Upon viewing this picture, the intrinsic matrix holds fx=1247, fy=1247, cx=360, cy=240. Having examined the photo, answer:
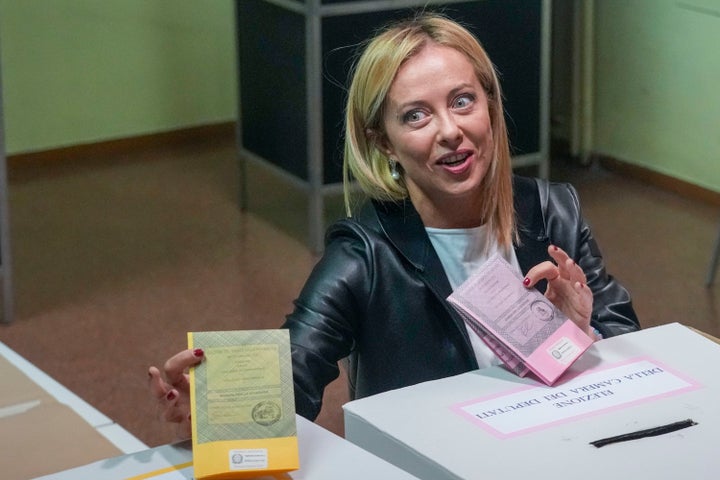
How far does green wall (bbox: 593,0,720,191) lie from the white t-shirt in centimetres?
281

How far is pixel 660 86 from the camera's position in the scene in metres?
4.55

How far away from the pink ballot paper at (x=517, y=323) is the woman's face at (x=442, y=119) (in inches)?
13.5

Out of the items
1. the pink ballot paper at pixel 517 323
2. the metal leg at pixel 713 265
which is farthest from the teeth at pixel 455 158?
the metal leg at pixel 713 265

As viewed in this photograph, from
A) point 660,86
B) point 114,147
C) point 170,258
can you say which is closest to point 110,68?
point 114,147

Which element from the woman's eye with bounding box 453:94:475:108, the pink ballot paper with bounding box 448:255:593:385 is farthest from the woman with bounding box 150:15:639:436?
the pink ballot paper with bounding box 448:255:593:385

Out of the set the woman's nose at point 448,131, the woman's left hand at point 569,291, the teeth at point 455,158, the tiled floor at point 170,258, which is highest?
the woman's nose at point 448,131

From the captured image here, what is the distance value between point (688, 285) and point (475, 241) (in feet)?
7.10

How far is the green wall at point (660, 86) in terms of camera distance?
171 inches

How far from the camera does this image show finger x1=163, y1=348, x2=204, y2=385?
3.76ft

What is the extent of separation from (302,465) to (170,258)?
2930 mm

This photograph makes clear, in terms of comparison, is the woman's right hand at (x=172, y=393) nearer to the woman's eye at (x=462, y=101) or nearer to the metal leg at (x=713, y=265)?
the woman's eye at (x=462, y=101)

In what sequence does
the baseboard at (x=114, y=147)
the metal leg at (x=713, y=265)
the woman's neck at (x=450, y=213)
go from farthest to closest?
the baseboard at (x=114, y=147), the metal leg at (x=713, y=265), the woman's neck at (x=450, y=213)

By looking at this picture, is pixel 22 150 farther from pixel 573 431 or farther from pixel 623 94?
pixel 573 431

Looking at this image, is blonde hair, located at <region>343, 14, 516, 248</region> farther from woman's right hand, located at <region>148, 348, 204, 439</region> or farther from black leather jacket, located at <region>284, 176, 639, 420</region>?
woman's right hand, located at <region>148, 348, 204, 439</region>
